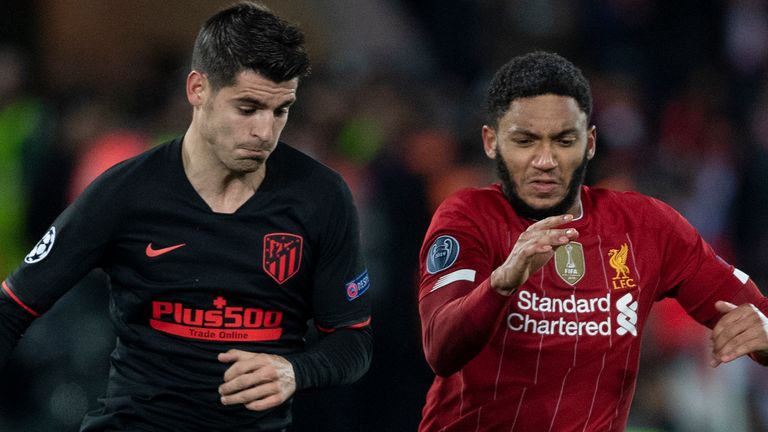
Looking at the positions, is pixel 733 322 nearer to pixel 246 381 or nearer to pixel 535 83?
pixel 535 83

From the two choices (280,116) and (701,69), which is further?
(701,69)

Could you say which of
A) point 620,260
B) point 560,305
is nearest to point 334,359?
point 560,305

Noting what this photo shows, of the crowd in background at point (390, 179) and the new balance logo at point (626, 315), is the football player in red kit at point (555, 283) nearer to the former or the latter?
the new balance logo at point (626, 315)

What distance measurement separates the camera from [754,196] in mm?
7883

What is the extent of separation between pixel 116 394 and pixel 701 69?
6.81 m

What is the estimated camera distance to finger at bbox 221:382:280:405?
3191 millimetres

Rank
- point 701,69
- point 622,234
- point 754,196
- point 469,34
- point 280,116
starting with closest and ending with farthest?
point 280,116, point 622,234, point 754,196, point 701,69, point 469,34

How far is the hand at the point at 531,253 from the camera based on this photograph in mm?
3213

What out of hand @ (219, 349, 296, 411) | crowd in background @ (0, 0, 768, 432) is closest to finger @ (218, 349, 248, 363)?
hand @ (219, 349, 296, 411)

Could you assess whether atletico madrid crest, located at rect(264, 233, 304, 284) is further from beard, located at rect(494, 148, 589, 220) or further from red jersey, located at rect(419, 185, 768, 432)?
beard, located at rect(494, 148, 589, 220)

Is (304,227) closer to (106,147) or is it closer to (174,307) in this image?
(174,307)

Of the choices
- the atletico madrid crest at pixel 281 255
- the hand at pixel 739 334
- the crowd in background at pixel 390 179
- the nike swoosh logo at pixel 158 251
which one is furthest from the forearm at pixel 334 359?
the crowd in background at pixel 390 179

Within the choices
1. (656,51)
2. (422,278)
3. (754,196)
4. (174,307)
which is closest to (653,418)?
(754,196)

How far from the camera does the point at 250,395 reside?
3.20 metres
